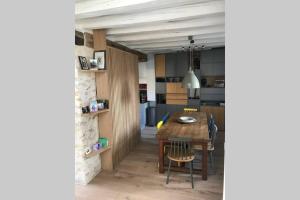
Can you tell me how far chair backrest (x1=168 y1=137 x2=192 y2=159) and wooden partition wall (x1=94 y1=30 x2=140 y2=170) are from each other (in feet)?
3.59

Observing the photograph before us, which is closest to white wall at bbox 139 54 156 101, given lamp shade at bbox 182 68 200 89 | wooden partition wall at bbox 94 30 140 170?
wooden partition wall at bbox 94 30 140 170

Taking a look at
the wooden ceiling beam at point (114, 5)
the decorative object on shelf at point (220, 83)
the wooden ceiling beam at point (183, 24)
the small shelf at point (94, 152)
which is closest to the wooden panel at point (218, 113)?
the decorative object on shelf at point (220, 83)

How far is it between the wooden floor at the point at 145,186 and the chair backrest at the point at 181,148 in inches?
17.5

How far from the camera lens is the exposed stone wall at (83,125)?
270 centimetres

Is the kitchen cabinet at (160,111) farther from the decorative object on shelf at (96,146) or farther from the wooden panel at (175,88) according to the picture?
the decorative object on shelf at (96,146)

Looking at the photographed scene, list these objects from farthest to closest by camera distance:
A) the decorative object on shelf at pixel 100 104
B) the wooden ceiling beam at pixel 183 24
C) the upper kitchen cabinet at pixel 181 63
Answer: the upper kitchen cabinet at pixel 181 63 → the decorative object on shelf at pixel 100 104 → the wooden ceiling beam at pixel 183 24

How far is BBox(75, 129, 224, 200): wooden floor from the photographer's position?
2562mm

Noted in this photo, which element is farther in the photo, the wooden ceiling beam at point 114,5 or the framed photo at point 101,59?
the framed photo at point 101,59

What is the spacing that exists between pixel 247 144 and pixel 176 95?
5161 millimetres

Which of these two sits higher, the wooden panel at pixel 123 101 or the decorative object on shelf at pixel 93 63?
the decorative object on shelf at pixel 93 63

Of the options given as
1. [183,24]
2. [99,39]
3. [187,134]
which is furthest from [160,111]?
[183,24]

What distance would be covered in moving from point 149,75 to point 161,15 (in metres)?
4.27

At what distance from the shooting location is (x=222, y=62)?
5461 millimetres

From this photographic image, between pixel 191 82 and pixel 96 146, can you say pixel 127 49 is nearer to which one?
pixel 191 82
